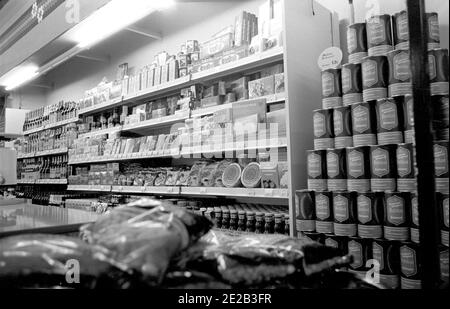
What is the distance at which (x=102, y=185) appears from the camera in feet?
14.4

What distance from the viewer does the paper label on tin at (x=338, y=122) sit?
204cm

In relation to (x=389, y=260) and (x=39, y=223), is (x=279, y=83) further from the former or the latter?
(x=39, y=223)

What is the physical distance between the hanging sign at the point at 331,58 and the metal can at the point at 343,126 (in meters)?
0.33

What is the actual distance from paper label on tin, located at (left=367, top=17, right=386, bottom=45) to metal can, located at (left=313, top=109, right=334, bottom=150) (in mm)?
466

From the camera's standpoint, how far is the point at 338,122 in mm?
2053

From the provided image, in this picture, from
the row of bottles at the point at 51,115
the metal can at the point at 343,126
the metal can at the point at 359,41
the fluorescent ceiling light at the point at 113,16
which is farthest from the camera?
the row of bottles at the point at 51,115

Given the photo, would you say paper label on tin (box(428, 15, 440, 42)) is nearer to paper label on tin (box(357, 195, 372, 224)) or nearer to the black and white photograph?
the black and white photograph

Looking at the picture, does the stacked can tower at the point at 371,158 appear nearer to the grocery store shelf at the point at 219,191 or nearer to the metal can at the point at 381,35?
the metal can at the point at 381,35

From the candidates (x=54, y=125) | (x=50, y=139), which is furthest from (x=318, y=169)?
(x=50, y=139)

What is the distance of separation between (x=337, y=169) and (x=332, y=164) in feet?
0.13

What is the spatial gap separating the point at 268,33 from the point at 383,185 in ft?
4.99

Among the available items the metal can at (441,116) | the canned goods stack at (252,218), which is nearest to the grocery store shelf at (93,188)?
the canned goods stack at (252,218)

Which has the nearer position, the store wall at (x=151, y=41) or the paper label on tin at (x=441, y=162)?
the paper label on tin at (x=441, y=162)

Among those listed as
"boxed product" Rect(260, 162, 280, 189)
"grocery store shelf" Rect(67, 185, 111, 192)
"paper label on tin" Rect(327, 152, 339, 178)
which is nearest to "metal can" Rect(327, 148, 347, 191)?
"paper label on tin" Rect(327, 152, 339, 178)
